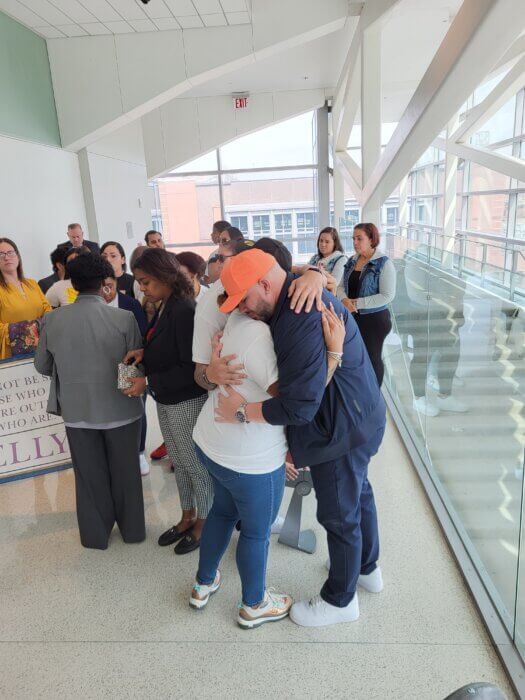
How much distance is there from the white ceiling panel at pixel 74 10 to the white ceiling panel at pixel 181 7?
3.02ft

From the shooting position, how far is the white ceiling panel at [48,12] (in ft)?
17.1

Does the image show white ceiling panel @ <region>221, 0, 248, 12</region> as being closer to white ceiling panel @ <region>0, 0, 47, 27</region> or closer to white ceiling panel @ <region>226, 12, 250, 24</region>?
white ceiling panel @ <region>226, 12, 250, 24</region>

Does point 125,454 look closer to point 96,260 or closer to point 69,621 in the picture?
point 69,621

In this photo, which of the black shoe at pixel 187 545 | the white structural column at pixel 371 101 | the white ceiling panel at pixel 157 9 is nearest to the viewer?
the black shoe at pixel 187 545

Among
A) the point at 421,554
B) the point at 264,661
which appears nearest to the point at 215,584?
the point at 264,661

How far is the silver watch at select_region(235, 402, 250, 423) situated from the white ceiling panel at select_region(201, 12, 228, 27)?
19.0 feet

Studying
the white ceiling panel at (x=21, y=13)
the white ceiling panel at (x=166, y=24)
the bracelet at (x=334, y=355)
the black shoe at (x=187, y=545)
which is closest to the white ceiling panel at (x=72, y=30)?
the white ceiling panel at (x=21, y=13)

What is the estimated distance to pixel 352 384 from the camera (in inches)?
68.4

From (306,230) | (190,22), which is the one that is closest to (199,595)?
(190,22)

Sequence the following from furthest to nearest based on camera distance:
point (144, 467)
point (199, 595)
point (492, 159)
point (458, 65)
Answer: point (492, 159) < point (144, 467) < point (458, 65) < point (199, 595)

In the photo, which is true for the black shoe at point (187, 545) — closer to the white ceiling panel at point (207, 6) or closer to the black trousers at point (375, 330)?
the black trousers at point (375, 330)

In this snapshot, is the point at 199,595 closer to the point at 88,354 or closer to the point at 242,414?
the point at 242,414

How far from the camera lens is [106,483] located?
258 centimetres

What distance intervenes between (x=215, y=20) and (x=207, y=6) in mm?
364
